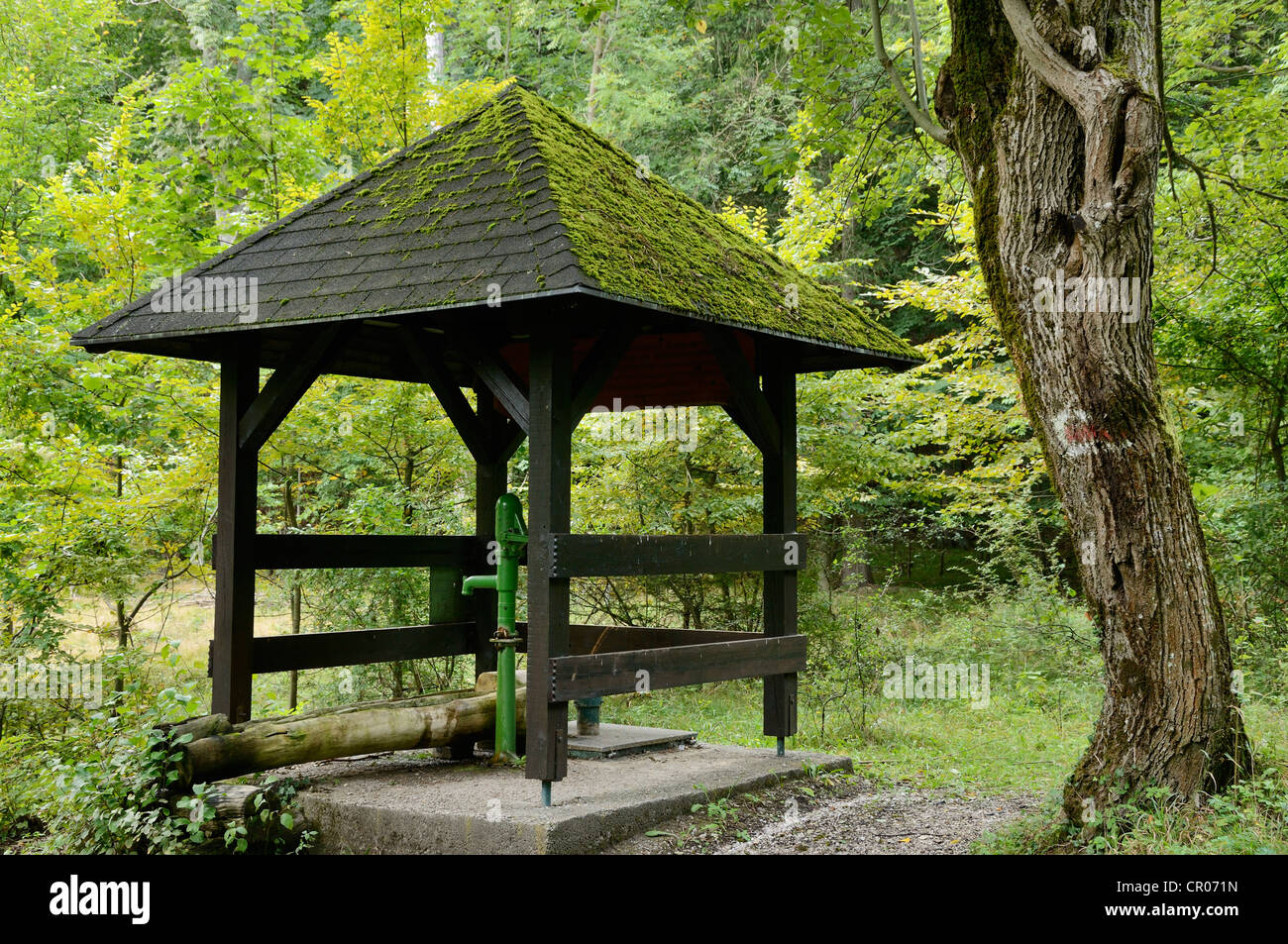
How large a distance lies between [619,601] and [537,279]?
7.46 m

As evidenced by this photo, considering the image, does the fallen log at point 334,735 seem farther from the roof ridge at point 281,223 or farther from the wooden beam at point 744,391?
the roof ridge at point 281,223

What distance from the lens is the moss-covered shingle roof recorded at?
5062 millimetres

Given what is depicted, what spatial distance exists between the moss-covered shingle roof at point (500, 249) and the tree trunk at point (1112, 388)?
152 cm

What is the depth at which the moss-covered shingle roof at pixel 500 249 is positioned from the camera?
16.6 ft

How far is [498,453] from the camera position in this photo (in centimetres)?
779

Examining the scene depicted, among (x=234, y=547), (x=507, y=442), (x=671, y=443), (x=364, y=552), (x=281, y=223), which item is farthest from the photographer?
(x=671, y=443)

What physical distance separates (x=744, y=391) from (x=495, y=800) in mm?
2774

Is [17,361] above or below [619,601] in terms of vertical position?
above

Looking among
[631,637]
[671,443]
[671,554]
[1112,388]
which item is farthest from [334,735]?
[671,443]

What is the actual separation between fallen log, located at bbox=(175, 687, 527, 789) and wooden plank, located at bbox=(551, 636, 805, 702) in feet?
3.78

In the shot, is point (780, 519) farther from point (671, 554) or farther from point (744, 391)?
point (671, 554)

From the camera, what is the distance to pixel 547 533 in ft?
16.8

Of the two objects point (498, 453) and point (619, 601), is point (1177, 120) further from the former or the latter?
point (498, 453)

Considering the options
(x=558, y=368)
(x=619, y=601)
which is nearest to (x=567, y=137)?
(x=558, y=368)
